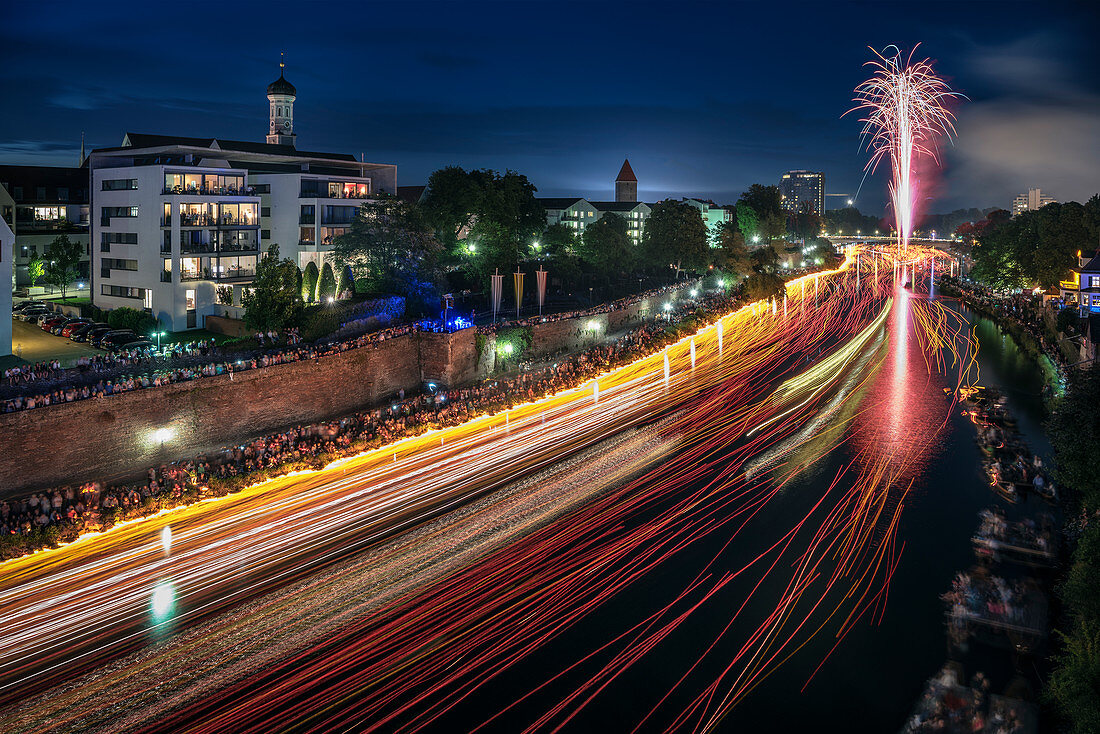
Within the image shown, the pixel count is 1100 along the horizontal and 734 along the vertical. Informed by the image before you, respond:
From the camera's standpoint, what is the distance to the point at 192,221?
40.2 meters

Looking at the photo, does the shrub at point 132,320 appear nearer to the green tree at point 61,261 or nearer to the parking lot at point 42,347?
the parking lot at point 42,347

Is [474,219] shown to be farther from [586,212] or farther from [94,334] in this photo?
[586,212]

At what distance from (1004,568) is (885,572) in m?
→ 3.08

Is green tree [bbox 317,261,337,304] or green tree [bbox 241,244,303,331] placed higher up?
green tree [bbox 317,261,337,304]

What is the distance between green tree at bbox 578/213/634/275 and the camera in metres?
61.1


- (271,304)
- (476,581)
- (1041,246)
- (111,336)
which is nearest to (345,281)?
(271,304)

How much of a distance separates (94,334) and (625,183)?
311 feet

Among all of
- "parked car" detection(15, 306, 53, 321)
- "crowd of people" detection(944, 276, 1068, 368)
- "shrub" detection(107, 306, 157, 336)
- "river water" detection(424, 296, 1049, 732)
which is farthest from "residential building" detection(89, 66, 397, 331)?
"crowd of people" detection(944, 276, 1068, 368)

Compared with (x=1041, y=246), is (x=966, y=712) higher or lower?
lower

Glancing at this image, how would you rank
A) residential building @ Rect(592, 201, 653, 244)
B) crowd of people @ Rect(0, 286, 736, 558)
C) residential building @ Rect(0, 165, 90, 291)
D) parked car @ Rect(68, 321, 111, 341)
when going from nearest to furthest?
crowd of people @ Rect(0, 286, 736, 558)
parked car @ Rect(68, 321, 111, 341)
residential building @ Rect(0, 165, 90, 291)
residential building @ Rect(592, 201, 653, 244)

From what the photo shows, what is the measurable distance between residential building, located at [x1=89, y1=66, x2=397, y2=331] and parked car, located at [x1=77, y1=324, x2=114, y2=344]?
12.8ft

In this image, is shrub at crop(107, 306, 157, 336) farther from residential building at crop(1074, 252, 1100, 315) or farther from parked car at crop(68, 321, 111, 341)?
residential building at crop(1074, 252, 1100, 315)

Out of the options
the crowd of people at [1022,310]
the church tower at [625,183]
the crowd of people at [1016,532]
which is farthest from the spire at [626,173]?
the crowd of people at [1016,532]

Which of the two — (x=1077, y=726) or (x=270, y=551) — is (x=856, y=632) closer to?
(x=1077, y=726)
